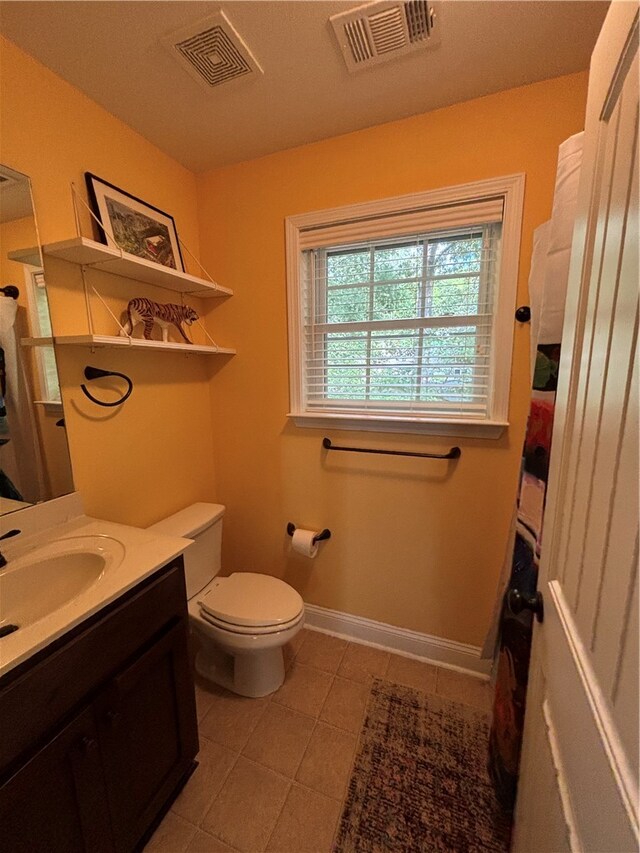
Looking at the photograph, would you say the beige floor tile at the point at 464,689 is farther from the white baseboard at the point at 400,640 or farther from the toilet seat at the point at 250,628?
the toilet seat at the point at 250,628

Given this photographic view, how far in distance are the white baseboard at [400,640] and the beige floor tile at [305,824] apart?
721 mm

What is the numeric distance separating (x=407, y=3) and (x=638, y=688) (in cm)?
158

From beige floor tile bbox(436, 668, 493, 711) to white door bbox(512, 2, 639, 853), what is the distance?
805 mm

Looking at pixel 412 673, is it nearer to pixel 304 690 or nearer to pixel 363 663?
pixel 363 663

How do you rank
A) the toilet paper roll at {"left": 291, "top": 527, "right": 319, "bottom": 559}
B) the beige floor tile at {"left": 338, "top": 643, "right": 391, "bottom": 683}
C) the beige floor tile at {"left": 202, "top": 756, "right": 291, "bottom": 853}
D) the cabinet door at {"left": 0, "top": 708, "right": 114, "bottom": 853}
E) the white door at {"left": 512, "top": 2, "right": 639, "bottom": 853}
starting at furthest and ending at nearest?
the toilet paper roll at {"left": 291, "top": 527, "right": 319, "bottom": 559}, the beige floor tile at {"left": 338, "top": 643, "right": 391, "bottom": 683}, the beige floor tile at {"left": 202, "top": 756, "right": 291, "bottom": 853}, the cabinet door at {"left": 0, "top": 708, "right": 114, "bottom": 853}, the white door at {"left": 512, "top": 2, "right": 639, "bottom": 853}

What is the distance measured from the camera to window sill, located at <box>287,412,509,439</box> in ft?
4.72

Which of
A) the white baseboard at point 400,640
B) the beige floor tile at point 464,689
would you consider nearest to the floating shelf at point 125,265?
the white baseboard at point 400,640

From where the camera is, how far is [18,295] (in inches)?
43.2

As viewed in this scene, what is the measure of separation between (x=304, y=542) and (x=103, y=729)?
103 centimetres

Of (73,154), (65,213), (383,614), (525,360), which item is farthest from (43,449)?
(525,360)

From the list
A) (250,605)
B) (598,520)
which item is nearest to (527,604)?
(598,520)

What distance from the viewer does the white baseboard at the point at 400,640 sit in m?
1.64

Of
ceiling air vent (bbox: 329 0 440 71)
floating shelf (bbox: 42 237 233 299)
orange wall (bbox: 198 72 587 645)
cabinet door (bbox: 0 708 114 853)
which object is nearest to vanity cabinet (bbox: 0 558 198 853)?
cabinet door (bbox: 0 708 114 853)

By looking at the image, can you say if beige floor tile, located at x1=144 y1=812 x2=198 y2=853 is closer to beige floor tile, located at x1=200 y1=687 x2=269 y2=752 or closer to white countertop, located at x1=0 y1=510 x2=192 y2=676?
beige floor tile, located at x1=200 y1=687 x2=269 y2=752
